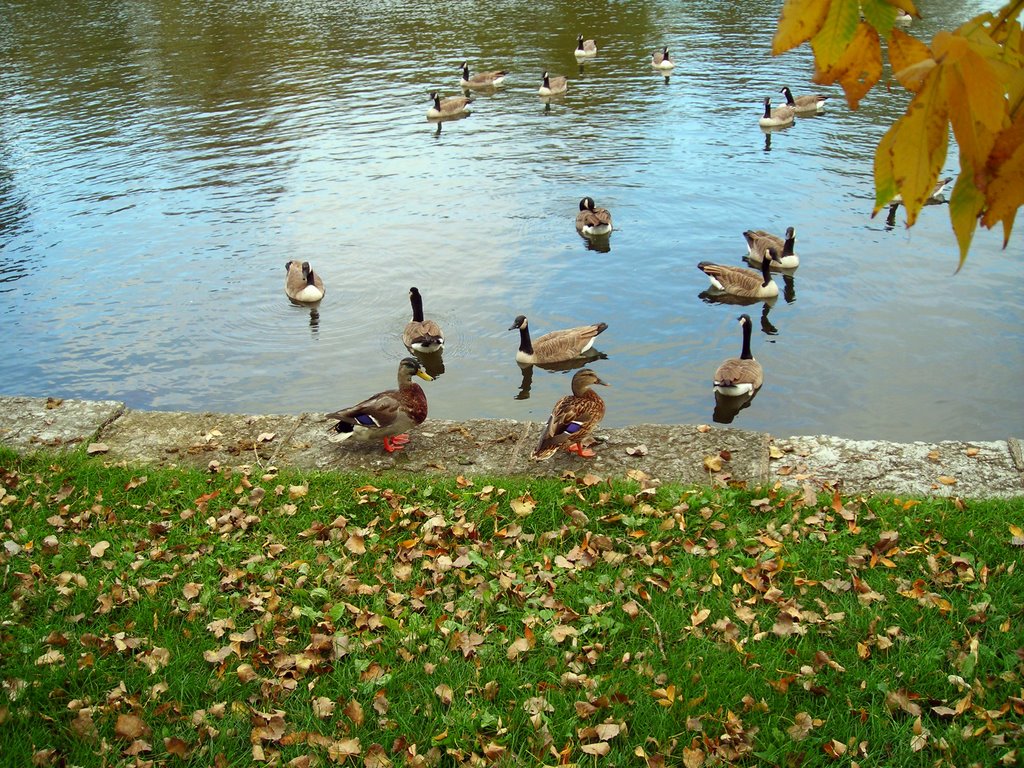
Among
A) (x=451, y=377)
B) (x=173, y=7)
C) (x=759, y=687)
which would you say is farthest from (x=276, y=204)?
(x=173, y=7)

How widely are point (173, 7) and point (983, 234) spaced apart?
3559cm

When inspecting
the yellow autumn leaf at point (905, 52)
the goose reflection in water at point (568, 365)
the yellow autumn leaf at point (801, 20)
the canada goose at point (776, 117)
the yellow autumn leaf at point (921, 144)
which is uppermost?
the yellow autumn leaf at point (801, 20)

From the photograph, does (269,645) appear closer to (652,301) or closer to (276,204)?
(652,301)

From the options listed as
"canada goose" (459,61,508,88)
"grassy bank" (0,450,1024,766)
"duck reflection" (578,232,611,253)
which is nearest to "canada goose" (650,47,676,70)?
"canada goose" (459,61,508,88)

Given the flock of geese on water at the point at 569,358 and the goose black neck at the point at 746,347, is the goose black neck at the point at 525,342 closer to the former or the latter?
the flock of geese on water at the point at 569,358

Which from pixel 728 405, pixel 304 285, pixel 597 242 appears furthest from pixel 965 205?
pixel 597 242

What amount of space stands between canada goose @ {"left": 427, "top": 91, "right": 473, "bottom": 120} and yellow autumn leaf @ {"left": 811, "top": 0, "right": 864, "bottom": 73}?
22.7 metres

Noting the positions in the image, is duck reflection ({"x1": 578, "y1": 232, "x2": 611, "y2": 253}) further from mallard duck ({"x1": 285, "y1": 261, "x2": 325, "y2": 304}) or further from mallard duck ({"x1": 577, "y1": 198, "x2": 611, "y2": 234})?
mallard duck ({"x1": 285, "y1": 261, "x2": 325, "y2": 304})

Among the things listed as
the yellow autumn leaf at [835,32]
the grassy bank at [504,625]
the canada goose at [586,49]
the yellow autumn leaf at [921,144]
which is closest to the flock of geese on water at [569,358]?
the grassy bank at [504,625]

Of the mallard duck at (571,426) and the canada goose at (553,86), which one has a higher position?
the canada goose at (553,86)

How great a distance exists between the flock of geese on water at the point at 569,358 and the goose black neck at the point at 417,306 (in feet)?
0.05

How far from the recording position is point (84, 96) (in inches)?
1085

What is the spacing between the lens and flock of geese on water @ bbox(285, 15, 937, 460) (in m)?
8.54

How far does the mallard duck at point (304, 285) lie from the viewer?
1516cm
